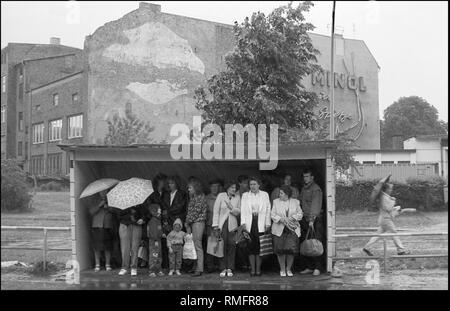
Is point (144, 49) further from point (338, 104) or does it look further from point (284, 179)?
point (284, 179)

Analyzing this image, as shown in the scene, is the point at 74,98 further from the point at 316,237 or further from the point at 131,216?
the point at 316,237

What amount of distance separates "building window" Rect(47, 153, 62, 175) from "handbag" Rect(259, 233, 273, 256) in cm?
3346

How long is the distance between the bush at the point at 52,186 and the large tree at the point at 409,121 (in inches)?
800

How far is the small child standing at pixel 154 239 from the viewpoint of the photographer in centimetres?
879

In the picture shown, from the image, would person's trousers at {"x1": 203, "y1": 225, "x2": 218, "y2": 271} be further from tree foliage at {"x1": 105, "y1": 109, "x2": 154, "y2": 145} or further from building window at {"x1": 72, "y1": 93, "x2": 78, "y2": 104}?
building window at {"x1": 72, "y1": 93, "x2": 78, "y2": 104}

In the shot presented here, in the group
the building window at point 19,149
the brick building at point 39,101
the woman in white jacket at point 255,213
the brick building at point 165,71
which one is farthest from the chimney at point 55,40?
the woman in white jacket at point 255,213

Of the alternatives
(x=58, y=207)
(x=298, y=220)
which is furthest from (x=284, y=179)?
(x=58, y=207)

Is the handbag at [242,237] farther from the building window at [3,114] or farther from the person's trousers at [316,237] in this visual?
the building window at [3,114]

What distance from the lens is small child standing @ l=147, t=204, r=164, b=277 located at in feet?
28.8

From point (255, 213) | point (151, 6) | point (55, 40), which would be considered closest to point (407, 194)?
point (255, 213)

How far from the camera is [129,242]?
8.99 m

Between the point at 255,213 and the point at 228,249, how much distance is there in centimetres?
81

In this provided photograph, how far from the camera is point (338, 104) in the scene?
3525 cm

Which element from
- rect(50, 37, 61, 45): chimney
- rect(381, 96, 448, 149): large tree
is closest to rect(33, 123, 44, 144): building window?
rect(50, 37, 61, 45): chimney
